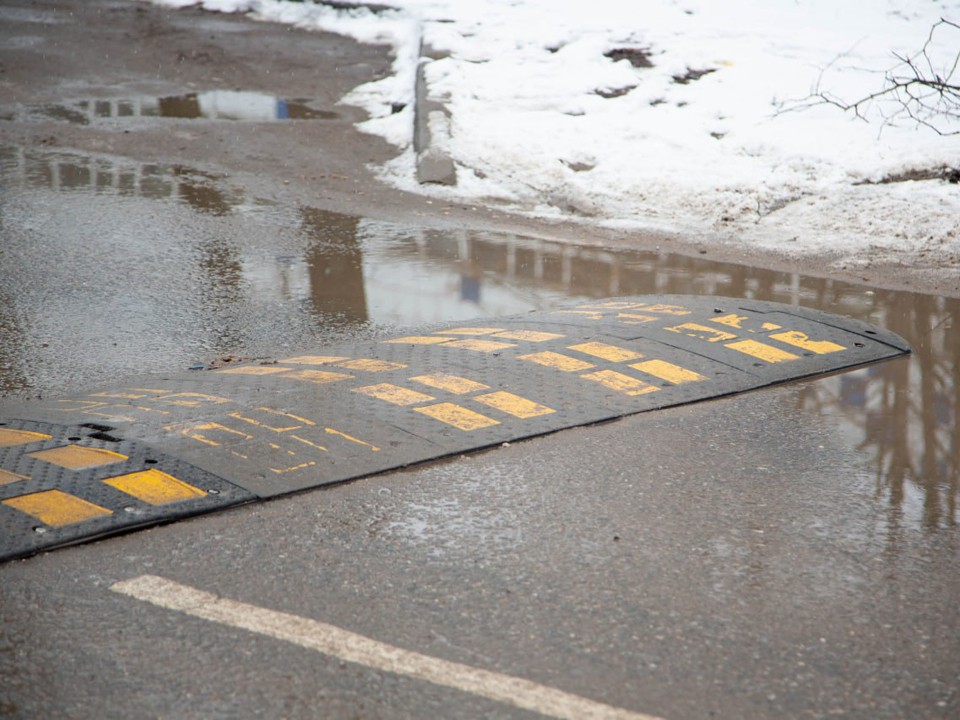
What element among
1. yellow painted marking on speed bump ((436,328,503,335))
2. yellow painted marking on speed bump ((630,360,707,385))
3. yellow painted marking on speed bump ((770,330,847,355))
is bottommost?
yellow painted marking on speed bump ((630,360,707,385))

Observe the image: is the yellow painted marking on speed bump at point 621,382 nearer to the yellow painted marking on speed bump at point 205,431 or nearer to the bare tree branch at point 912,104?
the yellow painted marking on speed bump at point 205,431

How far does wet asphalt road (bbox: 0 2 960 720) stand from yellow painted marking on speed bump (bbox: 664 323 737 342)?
2.22ft

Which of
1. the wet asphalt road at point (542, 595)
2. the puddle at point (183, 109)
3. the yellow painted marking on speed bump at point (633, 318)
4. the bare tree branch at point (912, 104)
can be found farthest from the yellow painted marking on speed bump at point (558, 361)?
the puddle at point (183, 109)

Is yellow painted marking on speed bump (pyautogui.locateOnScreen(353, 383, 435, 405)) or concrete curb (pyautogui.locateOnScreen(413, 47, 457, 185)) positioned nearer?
yellow painted marking on speed bump (pyautogui.locateOnScreen(353, 383, 435, 405))

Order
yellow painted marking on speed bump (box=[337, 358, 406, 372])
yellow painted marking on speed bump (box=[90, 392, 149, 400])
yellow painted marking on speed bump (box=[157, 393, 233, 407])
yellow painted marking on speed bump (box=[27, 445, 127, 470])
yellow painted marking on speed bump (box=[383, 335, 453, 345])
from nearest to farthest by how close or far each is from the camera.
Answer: yellow painted marking on speed bump (box=[27, 445, 127, 470])
yellow painted marking on speed bump (box=[157, 393, 233, 407])
yellow painted marking on speed bump (box=[90, 392, 149, 400])
yellow painted marking on speed bump (box=[337, 358, 406, 372])
yellow painted marking on speed bump (box=[383, 335, 453, 345])

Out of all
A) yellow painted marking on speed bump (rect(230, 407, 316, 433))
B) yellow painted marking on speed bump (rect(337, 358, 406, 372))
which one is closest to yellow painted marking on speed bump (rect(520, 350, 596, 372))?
yellow painted marking on speed bump (rect(337, 358, 406, 372))

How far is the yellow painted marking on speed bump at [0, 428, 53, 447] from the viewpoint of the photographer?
441cm

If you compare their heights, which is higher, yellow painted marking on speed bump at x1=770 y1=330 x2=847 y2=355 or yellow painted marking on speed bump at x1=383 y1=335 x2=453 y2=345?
yellow painted marking on speed bump at x1=770 y1=330 x2=847 y2=355

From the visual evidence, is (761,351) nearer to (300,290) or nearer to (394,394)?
(394,394)

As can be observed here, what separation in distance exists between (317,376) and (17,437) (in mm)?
1474

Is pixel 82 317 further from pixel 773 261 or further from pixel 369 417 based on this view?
pixel 773 261

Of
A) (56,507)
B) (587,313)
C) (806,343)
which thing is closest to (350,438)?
(56,507)

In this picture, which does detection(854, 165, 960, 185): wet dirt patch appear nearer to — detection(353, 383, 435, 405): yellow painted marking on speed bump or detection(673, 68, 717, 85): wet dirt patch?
detection(673, 68, 717, 85): wet dirt patch

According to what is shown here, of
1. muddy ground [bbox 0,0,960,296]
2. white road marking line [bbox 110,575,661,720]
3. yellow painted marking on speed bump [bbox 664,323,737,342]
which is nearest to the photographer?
white road marking line [bbox 110,575,661,720]
